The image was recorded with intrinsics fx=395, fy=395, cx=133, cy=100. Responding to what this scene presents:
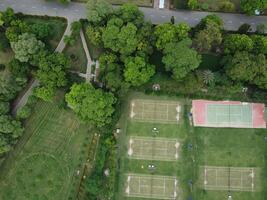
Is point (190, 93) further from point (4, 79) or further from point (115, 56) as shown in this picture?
point (4, 79)

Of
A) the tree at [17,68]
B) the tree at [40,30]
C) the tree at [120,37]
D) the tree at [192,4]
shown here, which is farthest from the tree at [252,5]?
the tree at [17,68]

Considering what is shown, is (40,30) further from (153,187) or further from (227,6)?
(153,187)

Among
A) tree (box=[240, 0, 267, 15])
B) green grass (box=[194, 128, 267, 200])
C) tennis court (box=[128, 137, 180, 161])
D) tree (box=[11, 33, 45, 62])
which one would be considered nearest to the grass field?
tennis court (box=[128, 137, 180, 161])

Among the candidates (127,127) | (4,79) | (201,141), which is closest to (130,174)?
(127,127)

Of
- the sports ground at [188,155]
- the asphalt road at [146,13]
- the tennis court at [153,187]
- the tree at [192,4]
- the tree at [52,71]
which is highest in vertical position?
the tree at [192,4]

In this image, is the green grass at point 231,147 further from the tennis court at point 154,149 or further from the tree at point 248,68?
the tree at point 248,68

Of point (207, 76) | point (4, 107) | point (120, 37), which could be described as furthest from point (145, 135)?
point (4, 107)

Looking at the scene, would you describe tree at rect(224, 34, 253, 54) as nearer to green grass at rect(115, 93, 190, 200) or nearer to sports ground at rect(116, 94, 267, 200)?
sports ground at rect(116, 94, 267, 200)
